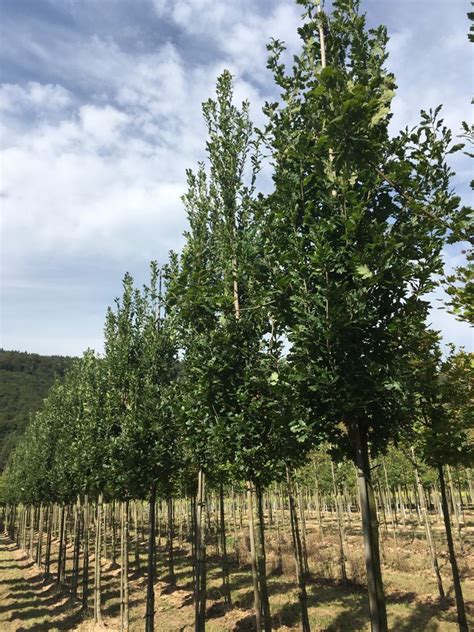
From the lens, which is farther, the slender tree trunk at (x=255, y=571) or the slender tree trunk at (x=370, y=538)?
the slender tree trunk at (x=255, y=571)

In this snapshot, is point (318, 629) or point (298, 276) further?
point (318, 629)

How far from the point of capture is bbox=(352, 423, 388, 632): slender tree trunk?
Answer: 17.2 feet

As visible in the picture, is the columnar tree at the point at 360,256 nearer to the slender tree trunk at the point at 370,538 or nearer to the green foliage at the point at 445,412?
the slender tree trunk at the point at 370,538

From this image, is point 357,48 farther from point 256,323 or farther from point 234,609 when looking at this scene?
point 234,609

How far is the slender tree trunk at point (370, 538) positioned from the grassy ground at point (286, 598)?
10160mm

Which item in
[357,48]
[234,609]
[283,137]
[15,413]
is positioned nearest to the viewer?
[357,48]

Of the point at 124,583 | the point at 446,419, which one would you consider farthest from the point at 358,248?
the point at 124,583

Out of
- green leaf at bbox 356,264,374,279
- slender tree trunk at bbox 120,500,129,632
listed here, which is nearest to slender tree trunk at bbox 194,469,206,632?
slender tree trunk at bbox 120,500,129,632

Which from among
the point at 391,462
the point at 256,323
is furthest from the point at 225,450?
the point at 391,462

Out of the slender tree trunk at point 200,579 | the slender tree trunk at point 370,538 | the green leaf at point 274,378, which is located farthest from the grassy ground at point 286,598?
the green leaf at point 274,378

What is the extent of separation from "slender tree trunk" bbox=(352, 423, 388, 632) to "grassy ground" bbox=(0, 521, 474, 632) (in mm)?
10160

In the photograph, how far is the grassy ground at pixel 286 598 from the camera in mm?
14500

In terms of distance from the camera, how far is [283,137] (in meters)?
7.22

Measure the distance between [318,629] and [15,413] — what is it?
143295 mm
